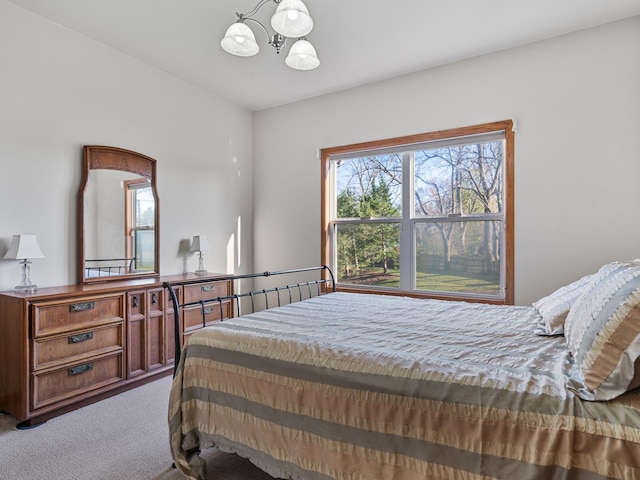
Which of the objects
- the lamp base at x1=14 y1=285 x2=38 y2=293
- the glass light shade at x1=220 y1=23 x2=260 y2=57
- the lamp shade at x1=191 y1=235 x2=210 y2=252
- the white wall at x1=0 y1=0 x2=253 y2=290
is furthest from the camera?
the lamp shade at x1=191 y1=235 x2=210 y2=252

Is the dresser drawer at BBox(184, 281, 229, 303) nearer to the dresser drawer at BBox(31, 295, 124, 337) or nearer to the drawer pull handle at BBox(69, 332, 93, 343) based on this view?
the dresser drawer at BBox(31, 295, 124, 337)

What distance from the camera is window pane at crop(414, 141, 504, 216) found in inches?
126

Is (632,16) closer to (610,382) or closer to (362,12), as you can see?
(362,12)

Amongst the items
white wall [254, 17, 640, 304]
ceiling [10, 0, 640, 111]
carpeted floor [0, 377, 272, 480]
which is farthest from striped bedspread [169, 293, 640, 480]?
ceiling [10, 0, 640, 111]

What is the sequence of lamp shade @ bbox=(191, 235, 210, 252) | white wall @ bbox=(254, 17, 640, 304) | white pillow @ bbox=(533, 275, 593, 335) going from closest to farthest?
white pillow @ bbox=(533, 275, 593, 335)
white wall @ bbox=(254, 17, 640, 304)
lamp shade @ bbox=(191, 235, 210, 252)

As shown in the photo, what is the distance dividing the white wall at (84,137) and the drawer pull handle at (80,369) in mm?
696

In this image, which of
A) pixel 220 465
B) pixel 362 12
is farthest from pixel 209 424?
pixel 362 12

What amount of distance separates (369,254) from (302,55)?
7.09 ft

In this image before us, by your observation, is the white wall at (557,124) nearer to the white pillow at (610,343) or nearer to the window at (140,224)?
the white pillow at (610,343)

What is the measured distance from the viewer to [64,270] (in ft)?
9.02

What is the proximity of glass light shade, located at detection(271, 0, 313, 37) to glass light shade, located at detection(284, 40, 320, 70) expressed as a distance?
0.32 meters

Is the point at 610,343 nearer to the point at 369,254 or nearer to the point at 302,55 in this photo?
the point at 302,55

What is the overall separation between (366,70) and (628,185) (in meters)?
2.35

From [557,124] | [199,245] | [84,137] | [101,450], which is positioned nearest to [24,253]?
[84,137]
